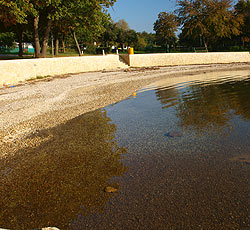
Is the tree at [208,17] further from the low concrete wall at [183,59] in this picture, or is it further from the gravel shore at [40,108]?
the gravel shore at [40,108]

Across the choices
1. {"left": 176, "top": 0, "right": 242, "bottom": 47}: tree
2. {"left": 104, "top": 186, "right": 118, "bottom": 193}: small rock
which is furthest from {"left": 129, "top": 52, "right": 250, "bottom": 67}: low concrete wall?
{"left": 104, "top": 186, "right": 118, "bottom": 193}: small rock

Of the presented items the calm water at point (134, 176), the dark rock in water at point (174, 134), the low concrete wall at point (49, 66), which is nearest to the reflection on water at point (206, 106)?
the calm water at point (134, 176)

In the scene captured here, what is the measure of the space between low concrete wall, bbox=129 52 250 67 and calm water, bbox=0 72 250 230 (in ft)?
62.8

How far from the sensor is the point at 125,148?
15.6ft

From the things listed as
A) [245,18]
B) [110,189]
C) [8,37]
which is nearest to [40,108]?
[110,189]

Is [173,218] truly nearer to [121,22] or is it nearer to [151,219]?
[151,219]

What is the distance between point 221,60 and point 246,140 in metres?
26.0

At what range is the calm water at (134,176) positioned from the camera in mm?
2717

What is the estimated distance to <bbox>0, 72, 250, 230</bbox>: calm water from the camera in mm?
2717

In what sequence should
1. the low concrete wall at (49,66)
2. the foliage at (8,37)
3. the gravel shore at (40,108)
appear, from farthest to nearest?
1. the foliage at (8,37)
2. the low concrete wall at (49,66)
3. the gravel shore at (40,108)

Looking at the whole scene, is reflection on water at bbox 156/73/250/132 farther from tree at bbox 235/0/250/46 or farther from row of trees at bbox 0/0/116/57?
tree at bbox 235/0/250/46

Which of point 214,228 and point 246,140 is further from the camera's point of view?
point 246,140

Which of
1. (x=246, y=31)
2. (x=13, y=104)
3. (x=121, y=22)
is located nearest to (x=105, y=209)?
(x=13, y=104)

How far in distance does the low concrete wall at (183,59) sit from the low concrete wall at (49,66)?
6.69ft
